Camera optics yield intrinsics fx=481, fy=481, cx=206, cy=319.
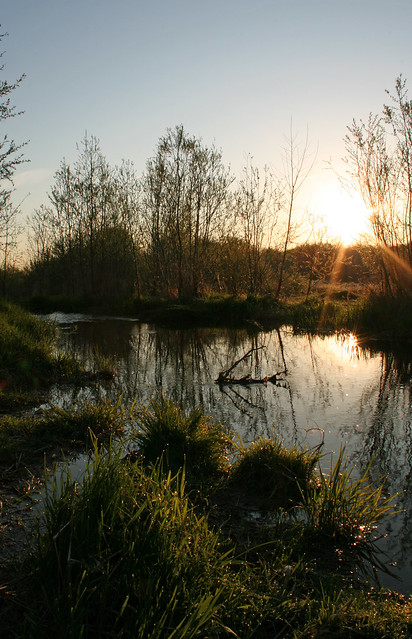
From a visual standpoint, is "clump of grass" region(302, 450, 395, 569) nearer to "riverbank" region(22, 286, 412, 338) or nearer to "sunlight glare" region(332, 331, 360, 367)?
"sunlight glare" region(332, 331, 360, 367)

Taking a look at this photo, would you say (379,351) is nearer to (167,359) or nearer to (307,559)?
(167,359)

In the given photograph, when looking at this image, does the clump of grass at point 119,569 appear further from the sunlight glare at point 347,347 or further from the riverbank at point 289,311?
the riverbank at point 289,311

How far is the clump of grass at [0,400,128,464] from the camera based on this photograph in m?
4.65

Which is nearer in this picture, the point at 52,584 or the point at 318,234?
the point at 52,584

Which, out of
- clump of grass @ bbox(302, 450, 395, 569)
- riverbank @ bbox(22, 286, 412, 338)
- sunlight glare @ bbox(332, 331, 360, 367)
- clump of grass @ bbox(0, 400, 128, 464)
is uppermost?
riverbank @ bbox(22, 286, 412, 338)

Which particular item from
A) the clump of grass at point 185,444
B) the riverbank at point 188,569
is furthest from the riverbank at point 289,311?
the riverbank at point 188,569

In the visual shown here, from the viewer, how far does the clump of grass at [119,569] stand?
1899 mm

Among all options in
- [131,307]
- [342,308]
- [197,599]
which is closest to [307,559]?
[197,599]

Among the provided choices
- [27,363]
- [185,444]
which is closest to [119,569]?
[185,444]

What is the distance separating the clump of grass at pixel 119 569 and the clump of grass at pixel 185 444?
1493 mm

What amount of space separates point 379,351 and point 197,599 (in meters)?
9.90

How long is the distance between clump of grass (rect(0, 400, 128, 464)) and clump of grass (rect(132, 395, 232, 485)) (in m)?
0.55

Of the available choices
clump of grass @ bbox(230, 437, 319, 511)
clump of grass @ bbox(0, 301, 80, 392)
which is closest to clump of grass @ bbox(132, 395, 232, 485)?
clump of grass @ bbox(230, 437, 319, 511)

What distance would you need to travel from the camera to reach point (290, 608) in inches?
90.6
